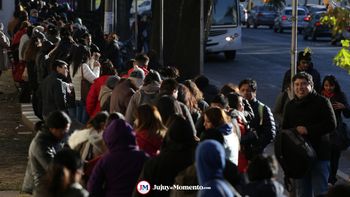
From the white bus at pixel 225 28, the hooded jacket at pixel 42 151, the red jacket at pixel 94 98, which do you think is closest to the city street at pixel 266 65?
the white bus at pixel 225 28

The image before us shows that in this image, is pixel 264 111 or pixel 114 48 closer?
pixel 264 111

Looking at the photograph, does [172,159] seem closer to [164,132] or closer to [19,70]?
[164,132]

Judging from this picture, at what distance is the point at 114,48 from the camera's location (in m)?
21.0

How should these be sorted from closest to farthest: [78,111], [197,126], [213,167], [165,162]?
1. [213,167]
2. [165,162]
3. [197,126]
4. [78,111]

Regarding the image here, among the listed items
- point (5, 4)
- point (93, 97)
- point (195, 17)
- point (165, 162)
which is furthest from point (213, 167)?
point (5, 4)

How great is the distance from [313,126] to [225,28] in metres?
24.4

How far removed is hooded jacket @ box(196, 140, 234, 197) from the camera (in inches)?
265

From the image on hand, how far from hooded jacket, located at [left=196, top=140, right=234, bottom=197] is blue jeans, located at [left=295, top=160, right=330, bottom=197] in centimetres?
358

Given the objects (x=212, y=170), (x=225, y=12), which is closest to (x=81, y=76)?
(x=212, y=170)

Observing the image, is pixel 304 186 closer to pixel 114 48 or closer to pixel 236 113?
pixel 236 113

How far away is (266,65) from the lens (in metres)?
33.2

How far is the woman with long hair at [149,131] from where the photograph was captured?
29.0ft

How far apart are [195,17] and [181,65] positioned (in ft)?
3.30

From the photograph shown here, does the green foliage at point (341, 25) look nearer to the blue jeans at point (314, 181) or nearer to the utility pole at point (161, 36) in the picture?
the blue jeans at point (314, 181)
